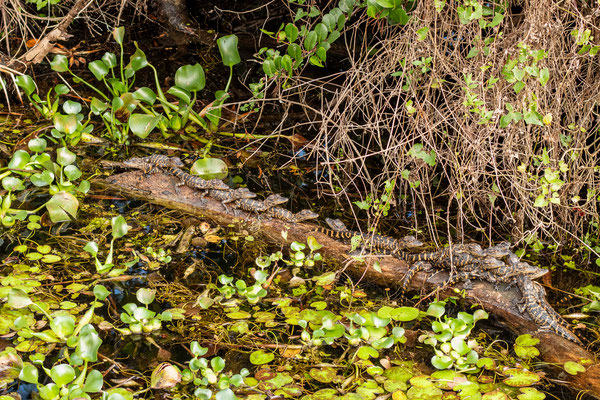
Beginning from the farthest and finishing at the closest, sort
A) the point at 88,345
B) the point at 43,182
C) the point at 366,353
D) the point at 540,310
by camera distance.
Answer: the point at 43,182 → the point at 540,310 → the point at 366,353 → the point at 88,345

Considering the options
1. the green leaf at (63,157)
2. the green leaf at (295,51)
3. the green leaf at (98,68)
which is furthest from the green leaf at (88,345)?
the green leaf at (98,68)

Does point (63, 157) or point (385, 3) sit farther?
point (63, 157)

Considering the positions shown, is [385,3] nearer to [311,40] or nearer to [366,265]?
[311,40]

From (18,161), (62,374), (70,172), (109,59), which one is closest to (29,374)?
(62,374)

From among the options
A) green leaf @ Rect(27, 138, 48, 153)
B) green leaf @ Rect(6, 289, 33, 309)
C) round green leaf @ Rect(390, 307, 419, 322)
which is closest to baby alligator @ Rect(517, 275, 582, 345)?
round green leaf @ Rect(390, 307, 419, 322)

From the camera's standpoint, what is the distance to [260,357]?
3342 mm

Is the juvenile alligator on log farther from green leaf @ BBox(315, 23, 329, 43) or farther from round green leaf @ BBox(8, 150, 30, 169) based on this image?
round green leaf @ BBox(8, 150, 30, 169)

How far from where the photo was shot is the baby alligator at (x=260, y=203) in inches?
184

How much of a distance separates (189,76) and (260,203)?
136 cm

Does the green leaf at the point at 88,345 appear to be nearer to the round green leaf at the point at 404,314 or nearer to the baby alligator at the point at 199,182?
the round green leaf at the point at 404,314

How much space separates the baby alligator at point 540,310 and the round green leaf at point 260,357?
64.5 inches

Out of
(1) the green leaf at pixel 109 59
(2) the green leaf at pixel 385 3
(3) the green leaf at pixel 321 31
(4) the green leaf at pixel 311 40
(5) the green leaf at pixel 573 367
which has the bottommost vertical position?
(5) the green leaf at pixel 573 367

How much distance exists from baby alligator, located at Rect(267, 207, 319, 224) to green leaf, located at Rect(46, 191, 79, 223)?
4.67ft

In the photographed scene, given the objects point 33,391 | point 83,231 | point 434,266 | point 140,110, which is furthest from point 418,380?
point 140,110
